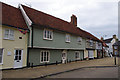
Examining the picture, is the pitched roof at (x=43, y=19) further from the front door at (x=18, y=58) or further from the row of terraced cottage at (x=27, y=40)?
the front door at (x=18, y=58)

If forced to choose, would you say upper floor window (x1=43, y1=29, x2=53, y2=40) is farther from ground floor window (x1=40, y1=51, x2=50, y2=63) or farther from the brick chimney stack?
the brick chimney stack

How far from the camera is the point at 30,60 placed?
13641mm

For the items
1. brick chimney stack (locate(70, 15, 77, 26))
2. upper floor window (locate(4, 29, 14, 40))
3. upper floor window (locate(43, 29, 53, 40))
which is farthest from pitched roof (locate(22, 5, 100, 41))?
brick chimney stack (locate(70, 15, 77, 26))

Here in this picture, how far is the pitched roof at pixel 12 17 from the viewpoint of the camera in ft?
40.6

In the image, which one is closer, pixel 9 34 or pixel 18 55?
pixel 9 34

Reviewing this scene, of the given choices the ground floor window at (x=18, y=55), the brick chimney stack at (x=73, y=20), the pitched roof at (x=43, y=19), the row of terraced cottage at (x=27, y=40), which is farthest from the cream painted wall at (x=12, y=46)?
the brick chimney stack at (x=73, y=20)

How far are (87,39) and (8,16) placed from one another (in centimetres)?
1793

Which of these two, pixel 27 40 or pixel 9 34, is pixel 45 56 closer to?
pixel 27 40

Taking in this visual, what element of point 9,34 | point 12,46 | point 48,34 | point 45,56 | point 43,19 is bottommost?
point 45,56

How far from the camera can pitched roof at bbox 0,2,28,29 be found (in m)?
12.4

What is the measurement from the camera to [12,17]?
13.5 meters

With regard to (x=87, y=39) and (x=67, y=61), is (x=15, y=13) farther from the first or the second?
(x=87, y=39)

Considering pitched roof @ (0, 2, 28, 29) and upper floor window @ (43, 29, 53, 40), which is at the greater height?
pitched roof @ (0, 2, 28, 29)

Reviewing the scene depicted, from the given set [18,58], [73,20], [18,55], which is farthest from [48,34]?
[73,20]
